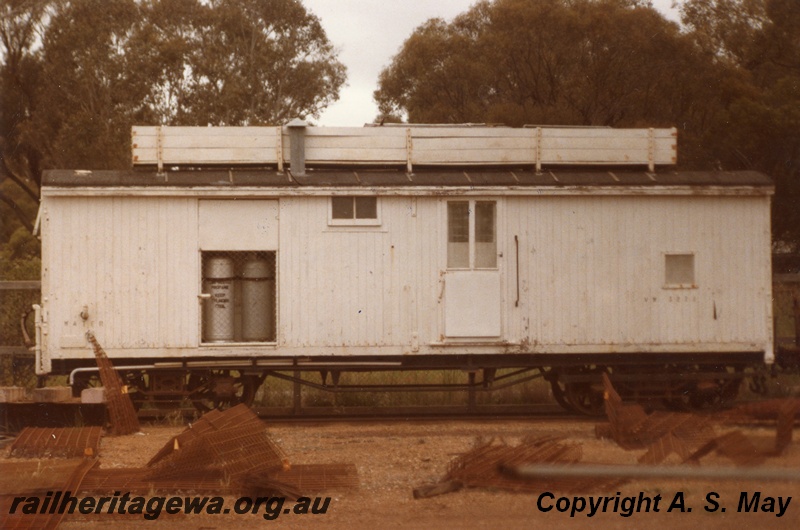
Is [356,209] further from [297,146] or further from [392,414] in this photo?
[392,414]

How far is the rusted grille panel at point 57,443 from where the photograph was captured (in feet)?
33.0

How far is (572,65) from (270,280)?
702 inches

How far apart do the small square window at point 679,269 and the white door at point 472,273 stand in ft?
7.54

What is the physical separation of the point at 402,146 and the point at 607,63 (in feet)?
53.1

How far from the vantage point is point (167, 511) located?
7863 mm

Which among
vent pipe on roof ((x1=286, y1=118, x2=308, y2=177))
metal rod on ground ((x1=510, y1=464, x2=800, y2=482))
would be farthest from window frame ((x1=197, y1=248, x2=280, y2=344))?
metal rod on ground ((x1=510, y1=464, x2=800, y2=482))

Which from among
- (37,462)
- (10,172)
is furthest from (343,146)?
(10,172)

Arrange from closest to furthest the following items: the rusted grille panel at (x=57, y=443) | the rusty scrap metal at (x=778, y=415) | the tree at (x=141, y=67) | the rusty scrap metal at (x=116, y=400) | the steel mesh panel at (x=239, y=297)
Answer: the rusty scrap metal at (x=778, y=415), the rusted grille panel at (x=57, y=443), the rusty scrap metal at (x=116, y=400), the steel mesh panel at (x=239, y=297), the tree at (x=141, y=67)

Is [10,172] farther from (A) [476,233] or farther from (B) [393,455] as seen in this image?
(B) [393,455]

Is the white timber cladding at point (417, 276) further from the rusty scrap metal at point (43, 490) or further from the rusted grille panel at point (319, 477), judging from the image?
the rusted grille panel at point (319, 477)

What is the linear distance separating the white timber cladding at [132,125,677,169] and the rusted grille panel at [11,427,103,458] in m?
3.81

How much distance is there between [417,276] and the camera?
12617 mm

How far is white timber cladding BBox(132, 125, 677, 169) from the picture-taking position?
42.7 feet

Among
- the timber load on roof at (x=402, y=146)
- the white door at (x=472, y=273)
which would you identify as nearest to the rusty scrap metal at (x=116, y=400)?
the timber load on roof at (x=402, y=146)
